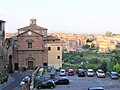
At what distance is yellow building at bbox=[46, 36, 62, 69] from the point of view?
56.2m

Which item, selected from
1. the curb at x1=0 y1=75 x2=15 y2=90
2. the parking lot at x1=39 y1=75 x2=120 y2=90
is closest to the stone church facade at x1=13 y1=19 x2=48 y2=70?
the curb at x1=0 y1=75 x2=15 y2=90

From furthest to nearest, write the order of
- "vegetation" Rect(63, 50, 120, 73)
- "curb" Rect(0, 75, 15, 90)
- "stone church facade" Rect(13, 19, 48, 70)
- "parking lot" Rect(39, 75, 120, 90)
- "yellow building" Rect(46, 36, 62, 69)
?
"stone church facade" Rect(13, 19, 48, 70) → "yellow building" Rect(46, 36, 62, 69) → "vegetation" Rect(63, 50, 120, 73) → "curb" Rect(0, 75, 15, 90) → "parking lot" Rect(39, 75, 120, 90)

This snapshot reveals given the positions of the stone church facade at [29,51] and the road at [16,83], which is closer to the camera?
the road at [16,83]

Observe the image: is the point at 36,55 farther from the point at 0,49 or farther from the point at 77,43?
the point at 77,43

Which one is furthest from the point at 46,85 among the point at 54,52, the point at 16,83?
the point at 54,52

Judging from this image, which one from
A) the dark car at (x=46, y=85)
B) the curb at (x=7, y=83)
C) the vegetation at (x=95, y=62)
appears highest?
the vegetation at (x=95, y=62)

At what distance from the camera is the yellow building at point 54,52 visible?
5616 centimetres

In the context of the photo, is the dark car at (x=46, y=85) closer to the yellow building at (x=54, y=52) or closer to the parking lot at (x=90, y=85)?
the parking lot at (x=90, y=85)

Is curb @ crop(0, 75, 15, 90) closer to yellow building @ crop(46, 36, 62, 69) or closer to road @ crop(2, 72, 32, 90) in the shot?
road @ crop(2, 72, 32, 90)

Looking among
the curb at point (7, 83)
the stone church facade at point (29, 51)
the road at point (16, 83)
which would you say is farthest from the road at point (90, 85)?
the stone church facade at point (29, 51)

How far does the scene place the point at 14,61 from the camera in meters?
56.7

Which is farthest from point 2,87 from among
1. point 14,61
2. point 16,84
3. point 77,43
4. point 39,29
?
point 77,43

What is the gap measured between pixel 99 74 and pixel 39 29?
21509 millimetres

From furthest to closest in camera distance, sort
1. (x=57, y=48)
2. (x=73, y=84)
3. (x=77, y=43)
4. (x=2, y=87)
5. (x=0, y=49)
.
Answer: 1. (x=77, y=43)
2. (x=57, y=48)
3. (x=0, y=49)
4. (x=2, y=87)
5. (x=73, y=84)
